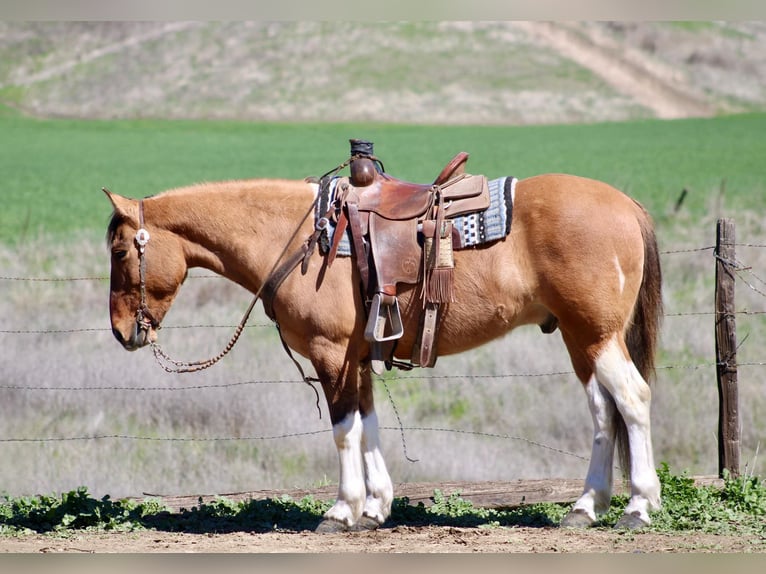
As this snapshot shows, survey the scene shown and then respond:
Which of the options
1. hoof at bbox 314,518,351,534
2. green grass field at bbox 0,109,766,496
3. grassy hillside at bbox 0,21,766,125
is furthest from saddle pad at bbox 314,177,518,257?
grassy hillside at bbox 0,21,766,125

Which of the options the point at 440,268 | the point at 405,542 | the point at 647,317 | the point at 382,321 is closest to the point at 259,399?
the point at 382,321

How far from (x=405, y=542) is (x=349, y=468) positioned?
57cm

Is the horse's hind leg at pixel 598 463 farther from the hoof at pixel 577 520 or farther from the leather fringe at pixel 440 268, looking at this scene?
the leather fringe at pixel 440 268

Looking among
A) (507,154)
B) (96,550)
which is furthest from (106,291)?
(507,154)

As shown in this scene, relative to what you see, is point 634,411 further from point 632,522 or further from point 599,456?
point 632,522

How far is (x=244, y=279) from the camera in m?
5.80

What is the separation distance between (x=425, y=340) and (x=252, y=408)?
3.57 meters

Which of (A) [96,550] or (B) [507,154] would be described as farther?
(B) [507,154]

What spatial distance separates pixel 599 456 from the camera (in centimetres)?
557

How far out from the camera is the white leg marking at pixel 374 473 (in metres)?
5.68

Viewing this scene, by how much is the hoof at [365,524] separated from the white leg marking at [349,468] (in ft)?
0.13

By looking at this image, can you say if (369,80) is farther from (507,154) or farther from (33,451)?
(33,451)

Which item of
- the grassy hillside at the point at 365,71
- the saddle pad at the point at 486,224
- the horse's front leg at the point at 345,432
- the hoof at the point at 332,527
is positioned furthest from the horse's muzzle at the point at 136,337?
the grassy hillside at the point at 365,71

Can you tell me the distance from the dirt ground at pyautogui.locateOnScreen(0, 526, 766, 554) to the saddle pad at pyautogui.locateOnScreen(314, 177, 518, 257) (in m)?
1.68
